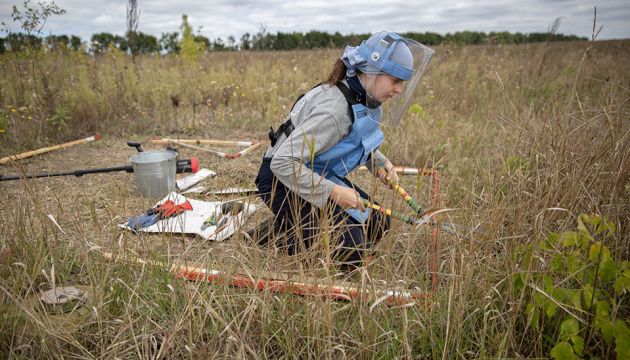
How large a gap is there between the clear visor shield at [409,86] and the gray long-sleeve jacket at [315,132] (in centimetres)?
31

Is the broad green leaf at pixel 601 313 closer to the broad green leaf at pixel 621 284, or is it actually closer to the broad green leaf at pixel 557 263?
the broad green leaf at pixel 621 284

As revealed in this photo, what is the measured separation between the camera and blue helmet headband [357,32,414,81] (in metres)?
1.90

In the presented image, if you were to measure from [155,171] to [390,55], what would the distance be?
229 centimetres

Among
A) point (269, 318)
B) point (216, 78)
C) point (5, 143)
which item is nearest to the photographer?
point (269, 318)

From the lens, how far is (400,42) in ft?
6.37

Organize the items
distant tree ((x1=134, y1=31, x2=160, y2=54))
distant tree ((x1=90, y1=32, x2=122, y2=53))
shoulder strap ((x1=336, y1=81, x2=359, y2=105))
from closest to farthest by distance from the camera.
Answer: shoulder strap ((x1=336, y1=81, x2=359, y2=105)) < distant tree ((x1=90, y1=32, x2=122, y2=53)) < distant tree ((x1=134, y1=31, x2=160, y2=54))

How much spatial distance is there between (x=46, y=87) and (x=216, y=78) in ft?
10.1

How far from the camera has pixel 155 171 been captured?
3.15 metres

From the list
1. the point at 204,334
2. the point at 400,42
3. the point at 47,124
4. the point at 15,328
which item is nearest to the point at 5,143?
the point at 47,124

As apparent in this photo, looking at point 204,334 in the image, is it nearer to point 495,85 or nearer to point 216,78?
point 495,85

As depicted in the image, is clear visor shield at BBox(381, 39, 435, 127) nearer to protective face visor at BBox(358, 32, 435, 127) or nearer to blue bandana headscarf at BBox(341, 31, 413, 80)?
protective face visor at BBox(358, 32, 435, 127)

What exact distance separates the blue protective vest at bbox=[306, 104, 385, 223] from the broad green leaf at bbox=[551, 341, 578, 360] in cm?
110

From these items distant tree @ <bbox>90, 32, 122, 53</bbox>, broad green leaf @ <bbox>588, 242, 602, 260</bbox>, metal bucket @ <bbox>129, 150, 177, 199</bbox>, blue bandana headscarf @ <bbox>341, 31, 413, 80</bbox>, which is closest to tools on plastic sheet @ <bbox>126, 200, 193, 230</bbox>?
metal bucket @ <bbox>129, 150, 177, 199</bbox>

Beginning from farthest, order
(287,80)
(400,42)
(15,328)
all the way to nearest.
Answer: (287,80) < (400,42) < (15,328)
